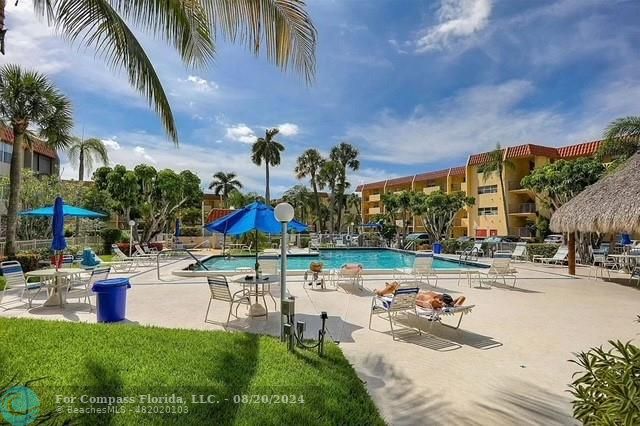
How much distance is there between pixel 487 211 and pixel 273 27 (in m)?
39.1

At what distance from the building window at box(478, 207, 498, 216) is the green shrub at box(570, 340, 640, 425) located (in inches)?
1526

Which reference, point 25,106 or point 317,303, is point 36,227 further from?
point 317,303

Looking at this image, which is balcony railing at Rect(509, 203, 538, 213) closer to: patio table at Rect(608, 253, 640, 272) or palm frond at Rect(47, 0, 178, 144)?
patio table at Rect(608, 253, 640, 272)

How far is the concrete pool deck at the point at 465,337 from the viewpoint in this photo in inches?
153

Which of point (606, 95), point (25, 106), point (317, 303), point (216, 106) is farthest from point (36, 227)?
point (606, 95)

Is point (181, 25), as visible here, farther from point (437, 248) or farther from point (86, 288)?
point (437, 248)

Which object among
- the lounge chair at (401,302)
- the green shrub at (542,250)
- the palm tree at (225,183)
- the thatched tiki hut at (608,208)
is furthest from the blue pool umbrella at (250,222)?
the palm tree at (225,183)

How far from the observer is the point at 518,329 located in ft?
21.9

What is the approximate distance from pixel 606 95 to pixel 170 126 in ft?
53.1

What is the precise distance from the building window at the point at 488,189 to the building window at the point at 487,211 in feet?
5.57

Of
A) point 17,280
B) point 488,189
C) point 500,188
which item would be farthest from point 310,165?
point 17,280

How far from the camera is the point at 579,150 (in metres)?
32.3

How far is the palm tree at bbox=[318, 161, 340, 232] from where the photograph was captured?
41.6 metres

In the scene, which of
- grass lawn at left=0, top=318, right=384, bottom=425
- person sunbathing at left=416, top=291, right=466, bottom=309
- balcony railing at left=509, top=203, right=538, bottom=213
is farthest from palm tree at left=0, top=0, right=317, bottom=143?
balcony railing at left=509, top=203, right=538, bottom=213
